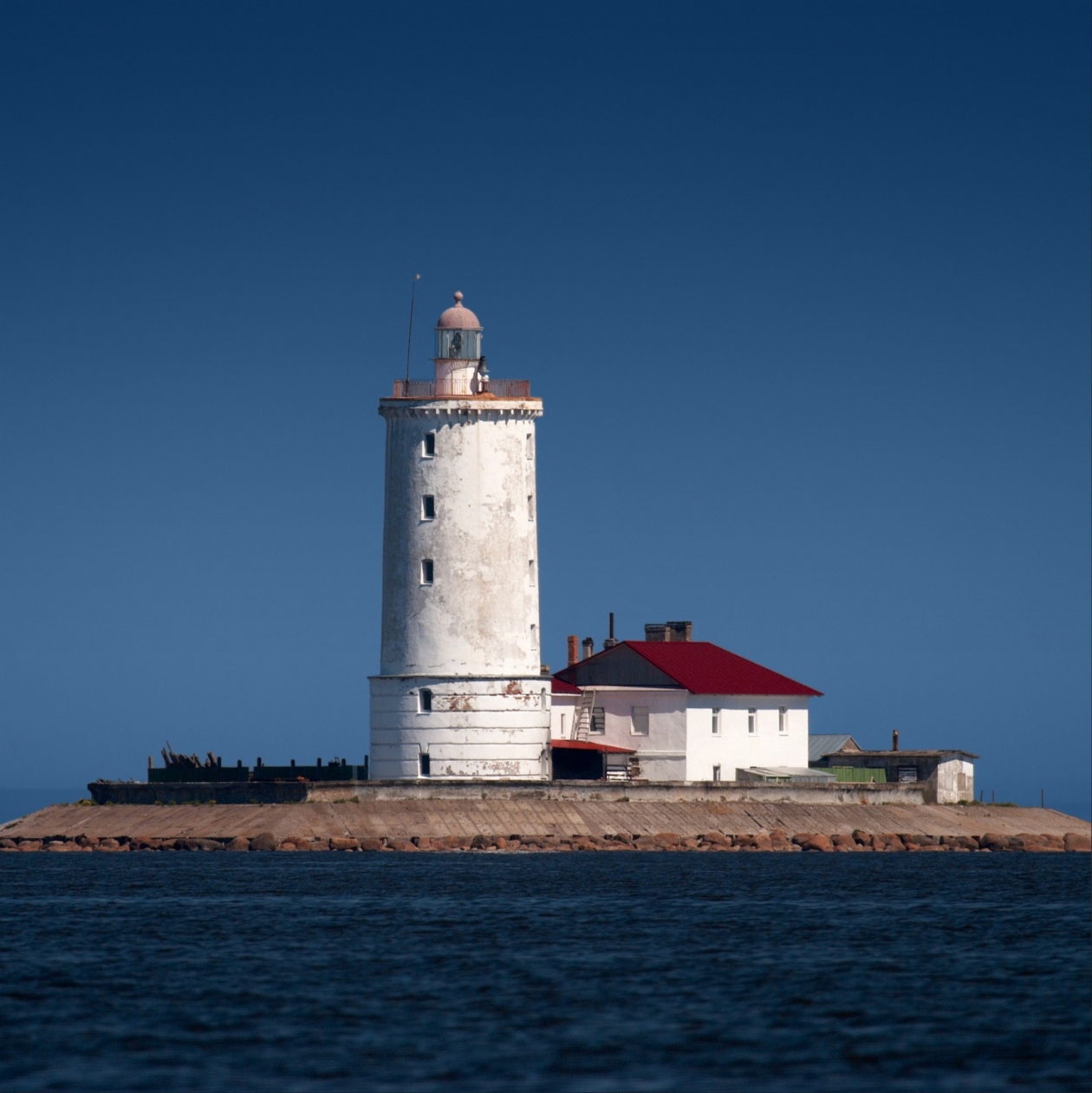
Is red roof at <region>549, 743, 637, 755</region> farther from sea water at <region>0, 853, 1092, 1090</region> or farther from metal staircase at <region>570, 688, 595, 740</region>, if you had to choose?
sea water at <region>0, 853, 1092, 1090</region>

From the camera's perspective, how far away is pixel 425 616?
6356 cm

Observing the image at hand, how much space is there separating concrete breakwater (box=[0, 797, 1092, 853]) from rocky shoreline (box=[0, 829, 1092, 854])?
4cm

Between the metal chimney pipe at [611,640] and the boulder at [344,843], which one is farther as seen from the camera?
the metal chimney pipe at [611,640]

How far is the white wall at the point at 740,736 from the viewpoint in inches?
2660

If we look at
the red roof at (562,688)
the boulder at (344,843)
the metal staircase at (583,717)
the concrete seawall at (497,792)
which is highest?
the red roof at (562,688)

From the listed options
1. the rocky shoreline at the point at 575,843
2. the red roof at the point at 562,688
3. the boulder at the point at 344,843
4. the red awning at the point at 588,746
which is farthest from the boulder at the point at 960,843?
the boulder at the point at 344,843

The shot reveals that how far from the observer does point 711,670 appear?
70500 millimetres

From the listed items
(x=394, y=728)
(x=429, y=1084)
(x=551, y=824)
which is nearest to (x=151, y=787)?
(x=394, y=728)

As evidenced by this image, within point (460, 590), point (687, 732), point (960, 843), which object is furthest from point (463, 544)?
point (960, 843)

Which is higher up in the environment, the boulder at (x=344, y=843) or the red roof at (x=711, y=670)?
the red roof at (x=711, y=670)

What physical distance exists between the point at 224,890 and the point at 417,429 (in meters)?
19.9

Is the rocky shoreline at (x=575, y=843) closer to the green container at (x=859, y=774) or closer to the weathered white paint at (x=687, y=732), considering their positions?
the weathered white paint at (x=687, y=732)

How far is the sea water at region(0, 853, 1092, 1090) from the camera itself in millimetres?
26016

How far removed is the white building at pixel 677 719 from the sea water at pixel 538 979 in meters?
12.7
